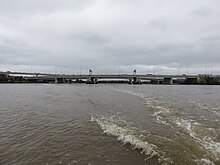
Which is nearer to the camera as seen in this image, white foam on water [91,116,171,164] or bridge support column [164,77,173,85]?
white foam on water [91,116,171,164]

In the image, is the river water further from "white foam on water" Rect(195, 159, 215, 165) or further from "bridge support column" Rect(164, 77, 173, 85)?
"bridge support column" Rect(164, 77, 173, 85)

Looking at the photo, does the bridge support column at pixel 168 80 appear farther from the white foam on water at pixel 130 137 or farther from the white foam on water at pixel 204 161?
the white foam on water at pixel 204 161

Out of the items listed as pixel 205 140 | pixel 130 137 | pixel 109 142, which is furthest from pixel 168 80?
pixel 109 142

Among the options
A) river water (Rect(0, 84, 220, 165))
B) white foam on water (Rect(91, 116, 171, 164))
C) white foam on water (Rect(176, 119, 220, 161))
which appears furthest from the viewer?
white foam on water (Rect(176, 119, 220, 161))

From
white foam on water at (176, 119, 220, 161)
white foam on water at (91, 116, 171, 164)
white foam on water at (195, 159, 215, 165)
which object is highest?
white foam on water at (91, 116, 171, 164)

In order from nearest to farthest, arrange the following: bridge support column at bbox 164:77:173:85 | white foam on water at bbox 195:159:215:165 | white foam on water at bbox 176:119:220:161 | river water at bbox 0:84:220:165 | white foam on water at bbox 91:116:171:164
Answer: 1. white foam on water at bbox 195:159:215:165
2. river water at bbox 0:84:220:165
3. white foam on water at bbox 91:116:171:164
4. white foam on water at bbox 176:119:220:161
5. bridge support column at bbox 164:77:173:85

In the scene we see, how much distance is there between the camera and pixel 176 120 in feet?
47.4

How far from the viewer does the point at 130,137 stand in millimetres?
10148

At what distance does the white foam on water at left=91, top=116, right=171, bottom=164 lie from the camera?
320 inches

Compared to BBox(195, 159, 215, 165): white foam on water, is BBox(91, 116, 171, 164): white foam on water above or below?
above

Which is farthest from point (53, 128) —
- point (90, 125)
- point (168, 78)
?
point (168, 78)

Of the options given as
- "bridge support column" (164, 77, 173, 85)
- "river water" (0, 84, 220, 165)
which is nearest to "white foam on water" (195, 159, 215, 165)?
"river water" (0, 84, 220, 165)

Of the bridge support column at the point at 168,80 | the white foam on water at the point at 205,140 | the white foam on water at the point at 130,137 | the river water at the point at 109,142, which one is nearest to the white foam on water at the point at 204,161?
the river water at the point at 109,142

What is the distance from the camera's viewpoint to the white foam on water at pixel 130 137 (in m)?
8.13
